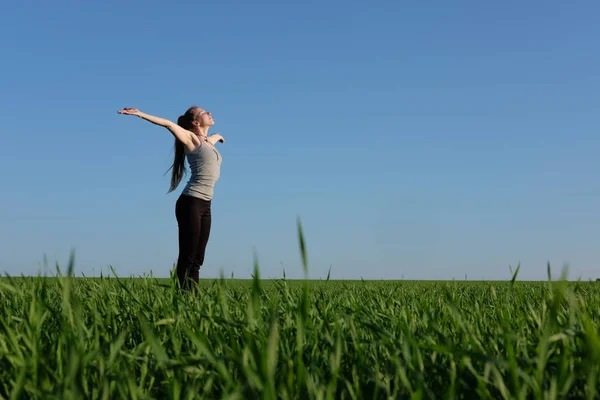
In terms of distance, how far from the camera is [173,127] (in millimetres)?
6777

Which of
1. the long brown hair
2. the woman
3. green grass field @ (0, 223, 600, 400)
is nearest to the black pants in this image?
the woman

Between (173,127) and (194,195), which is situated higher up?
(173,127)

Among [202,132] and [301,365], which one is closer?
[301,365]

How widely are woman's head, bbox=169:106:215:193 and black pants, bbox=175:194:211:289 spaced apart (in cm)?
50

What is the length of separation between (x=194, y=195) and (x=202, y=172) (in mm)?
292

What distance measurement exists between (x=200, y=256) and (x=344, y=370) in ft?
16.5

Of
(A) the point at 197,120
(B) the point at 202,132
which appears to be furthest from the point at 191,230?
(A) the point at 197,120

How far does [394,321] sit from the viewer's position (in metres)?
2.89

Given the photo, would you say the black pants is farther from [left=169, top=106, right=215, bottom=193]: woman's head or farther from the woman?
[left=169, top=106, right=215, bottom=193]: woman's head

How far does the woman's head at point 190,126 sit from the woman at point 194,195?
12mm

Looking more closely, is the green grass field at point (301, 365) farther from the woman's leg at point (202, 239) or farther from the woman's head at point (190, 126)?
the woman's head at point (190, 126)

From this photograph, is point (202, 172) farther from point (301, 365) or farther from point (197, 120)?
point (301, 365)

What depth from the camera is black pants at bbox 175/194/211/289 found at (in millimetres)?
6871

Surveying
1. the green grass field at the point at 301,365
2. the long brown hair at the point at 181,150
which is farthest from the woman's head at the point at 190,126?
the green grass field at the point at 301,365
